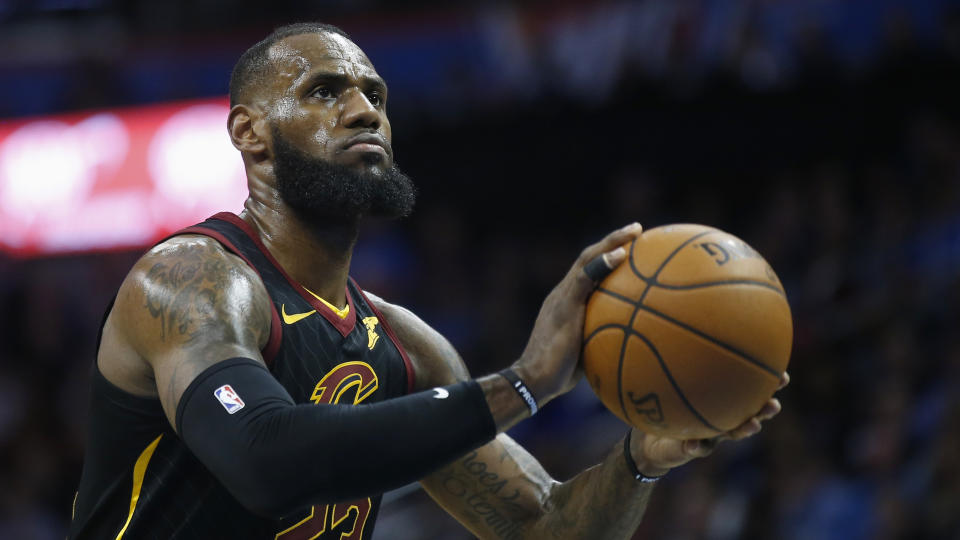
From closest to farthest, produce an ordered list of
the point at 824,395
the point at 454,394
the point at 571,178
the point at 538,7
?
the point at 454,394
the point at 824,395
the point at 538,7
the point at 571,178

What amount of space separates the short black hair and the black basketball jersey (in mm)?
544

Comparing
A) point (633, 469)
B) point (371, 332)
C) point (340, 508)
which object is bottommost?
point (340, 508)

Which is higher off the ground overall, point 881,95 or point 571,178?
point 881,95

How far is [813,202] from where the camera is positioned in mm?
9133

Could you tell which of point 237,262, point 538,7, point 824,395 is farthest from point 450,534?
point 237,262

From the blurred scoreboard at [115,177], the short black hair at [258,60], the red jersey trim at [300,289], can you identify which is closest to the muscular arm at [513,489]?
the red jersey trim at [300,289]

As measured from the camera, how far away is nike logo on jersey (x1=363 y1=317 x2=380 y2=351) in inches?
146

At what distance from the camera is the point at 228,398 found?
8.95ft

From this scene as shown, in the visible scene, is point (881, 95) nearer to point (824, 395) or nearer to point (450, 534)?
point (824, 395)

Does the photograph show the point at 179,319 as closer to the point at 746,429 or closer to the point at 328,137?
the point at 328,137

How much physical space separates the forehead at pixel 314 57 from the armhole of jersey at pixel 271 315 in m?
0.66

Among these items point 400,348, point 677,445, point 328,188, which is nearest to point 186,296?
point 328,188

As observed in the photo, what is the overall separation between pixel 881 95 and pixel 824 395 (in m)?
2.99

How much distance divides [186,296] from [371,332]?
0.92 metres
